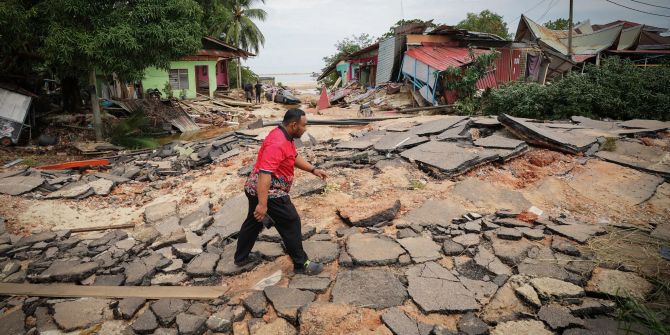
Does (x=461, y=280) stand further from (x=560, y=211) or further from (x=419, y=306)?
(x=560, y=211)

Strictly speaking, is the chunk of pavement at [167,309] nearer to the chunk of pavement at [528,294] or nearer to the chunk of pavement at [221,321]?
the chunk of pavement at [221,321]

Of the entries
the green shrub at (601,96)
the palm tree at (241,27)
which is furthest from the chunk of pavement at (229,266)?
the palm tree at (241,27)

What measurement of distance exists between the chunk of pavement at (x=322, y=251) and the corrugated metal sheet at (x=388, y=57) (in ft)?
52.8

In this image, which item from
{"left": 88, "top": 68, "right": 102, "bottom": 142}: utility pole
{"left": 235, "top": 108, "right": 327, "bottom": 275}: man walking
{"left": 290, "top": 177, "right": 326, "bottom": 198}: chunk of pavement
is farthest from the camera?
{"left": 88, "top": 68, "right": 102, "bottom": 142}: utility pole

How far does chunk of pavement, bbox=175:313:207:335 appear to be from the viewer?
2.68 metres

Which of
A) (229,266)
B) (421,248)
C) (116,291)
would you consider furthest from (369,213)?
(116,291)

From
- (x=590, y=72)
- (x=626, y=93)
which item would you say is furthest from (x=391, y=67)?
(x=626, y=93)

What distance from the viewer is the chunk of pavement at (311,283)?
3053 millimetres

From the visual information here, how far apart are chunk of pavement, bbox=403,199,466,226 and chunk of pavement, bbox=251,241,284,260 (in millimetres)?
1542

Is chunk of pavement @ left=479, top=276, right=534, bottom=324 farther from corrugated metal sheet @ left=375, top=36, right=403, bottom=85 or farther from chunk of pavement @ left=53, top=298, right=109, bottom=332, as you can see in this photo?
corrugated metal sheet @ left=375, top=36, right=403, bottom=85

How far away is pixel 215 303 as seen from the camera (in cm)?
302

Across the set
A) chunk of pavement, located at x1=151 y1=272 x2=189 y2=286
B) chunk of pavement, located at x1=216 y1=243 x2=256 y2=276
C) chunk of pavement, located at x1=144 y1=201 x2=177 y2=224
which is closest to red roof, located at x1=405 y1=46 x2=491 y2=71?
chunk of pavement, located at x1=144 y1=201 x2=177 y2=224

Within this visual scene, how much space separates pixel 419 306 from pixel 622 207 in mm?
3528

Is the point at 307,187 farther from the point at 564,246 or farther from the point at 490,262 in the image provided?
the point at 564,246
